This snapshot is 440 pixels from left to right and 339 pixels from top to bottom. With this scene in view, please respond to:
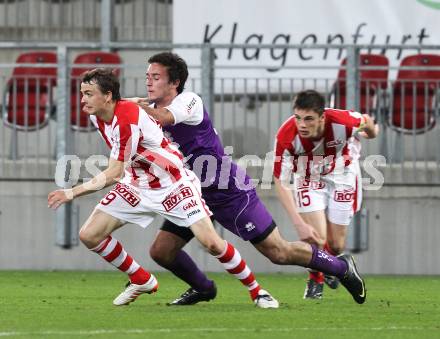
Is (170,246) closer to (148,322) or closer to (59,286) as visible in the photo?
(148,322)

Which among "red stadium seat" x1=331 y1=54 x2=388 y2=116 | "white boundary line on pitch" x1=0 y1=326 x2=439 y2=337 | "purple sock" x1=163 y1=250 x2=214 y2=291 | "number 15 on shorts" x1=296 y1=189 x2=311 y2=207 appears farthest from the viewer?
"red stadium seat" x1=331 y1=54 x2=388 y2=116

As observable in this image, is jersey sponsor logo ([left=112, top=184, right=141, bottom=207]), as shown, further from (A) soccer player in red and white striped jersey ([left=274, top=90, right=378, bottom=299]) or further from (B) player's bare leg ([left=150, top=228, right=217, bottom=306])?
(A) soccer player in red and white striped jersey ([left=274, top=90, right=378, bottom=299])

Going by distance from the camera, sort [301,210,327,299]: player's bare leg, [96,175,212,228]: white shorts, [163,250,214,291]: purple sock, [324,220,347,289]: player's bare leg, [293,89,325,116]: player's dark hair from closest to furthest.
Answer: [96,175,212,228]: white shorts
[163,250,214,291]: purple sock
[293,89,325,116]: player's dark hair
[301,210,327,299]: player's bare leg
[324,220,347,289]: player's bare leg

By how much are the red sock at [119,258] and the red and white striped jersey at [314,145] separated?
1.56 metres

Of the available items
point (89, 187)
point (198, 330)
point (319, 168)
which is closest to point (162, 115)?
point (89, 187)

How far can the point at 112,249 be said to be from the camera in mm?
10898

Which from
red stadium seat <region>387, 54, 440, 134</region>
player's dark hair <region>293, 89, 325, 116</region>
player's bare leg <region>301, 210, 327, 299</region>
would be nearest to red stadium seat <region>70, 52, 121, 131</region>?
red stadium seat <region>387, 54, 440, 134</region>

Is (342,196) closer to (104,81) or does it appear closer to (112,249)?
(112,249)

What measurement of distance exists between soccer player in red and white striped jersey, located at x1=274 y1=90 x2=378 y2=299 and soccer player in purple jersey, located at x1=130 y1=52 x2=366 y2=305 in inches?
11.9

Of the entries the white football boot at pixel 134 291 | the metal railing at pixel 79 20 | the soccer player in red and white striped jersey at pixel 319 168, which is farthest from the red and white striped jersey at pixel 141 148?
the metal railing at pixel 79 20

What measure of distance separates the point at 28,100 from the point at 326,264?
20.3 feet

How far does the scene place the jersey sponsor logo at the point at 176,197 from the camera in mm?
10609

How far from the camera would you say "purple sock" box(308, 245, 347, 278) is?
35.9 ft

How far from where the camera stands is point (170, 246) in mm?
11055
